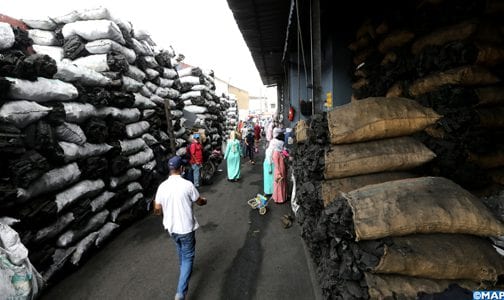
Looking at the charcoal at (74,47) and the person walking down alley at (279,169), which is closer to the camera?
the charcoal at (74,47)

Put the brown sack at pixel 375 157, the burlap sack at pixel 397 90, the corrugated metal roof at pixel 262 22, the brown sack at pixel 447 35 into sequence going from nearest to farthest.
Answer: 1. the brown sack at pixel 375 157
2. the brown sack at pixel 447 35
3. the burlap sack at pixel 397 90
4. the corrugated metal roof at pixel 262 22

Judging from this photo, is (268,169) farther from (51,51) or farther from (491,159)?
(51,51)

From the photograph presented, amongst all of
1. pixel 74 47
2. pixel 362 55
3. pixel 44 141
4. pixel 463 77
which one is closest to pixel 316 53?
pixel 362 55

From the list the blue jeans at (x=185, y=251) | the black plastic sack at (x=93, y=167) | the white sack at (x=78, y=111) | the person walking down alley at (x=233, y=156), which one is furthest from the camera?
the person walking down alley at (x=233, y=156)

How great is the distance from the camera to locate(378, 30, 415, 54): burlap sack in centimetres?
450

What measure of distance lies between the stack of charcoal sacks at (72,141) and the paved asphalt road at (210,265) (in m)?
0.36

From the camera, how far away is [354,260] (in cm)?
194

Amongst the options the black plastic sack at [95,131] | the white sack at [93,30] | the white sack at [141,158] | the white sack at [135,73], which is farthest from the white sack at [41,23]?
the white sack at [141,158]

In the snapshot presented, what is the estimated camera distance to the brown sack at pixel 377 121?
295 cm

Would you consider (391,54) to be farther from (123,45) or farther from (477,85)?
Result: (123,45)

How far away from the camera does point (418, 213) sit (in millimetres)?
1951

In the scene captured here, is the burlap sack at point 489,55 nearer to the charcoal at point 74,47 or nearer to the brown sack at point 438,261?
the brown sack at point 438,261

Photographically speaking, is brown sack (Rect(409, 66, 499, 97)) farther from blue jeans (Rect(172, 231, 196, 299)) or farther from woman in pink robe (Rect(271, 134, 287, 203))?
blue jeans (Rect(172, 231, 196, 299))

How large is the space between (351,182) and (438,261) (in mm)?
1279
